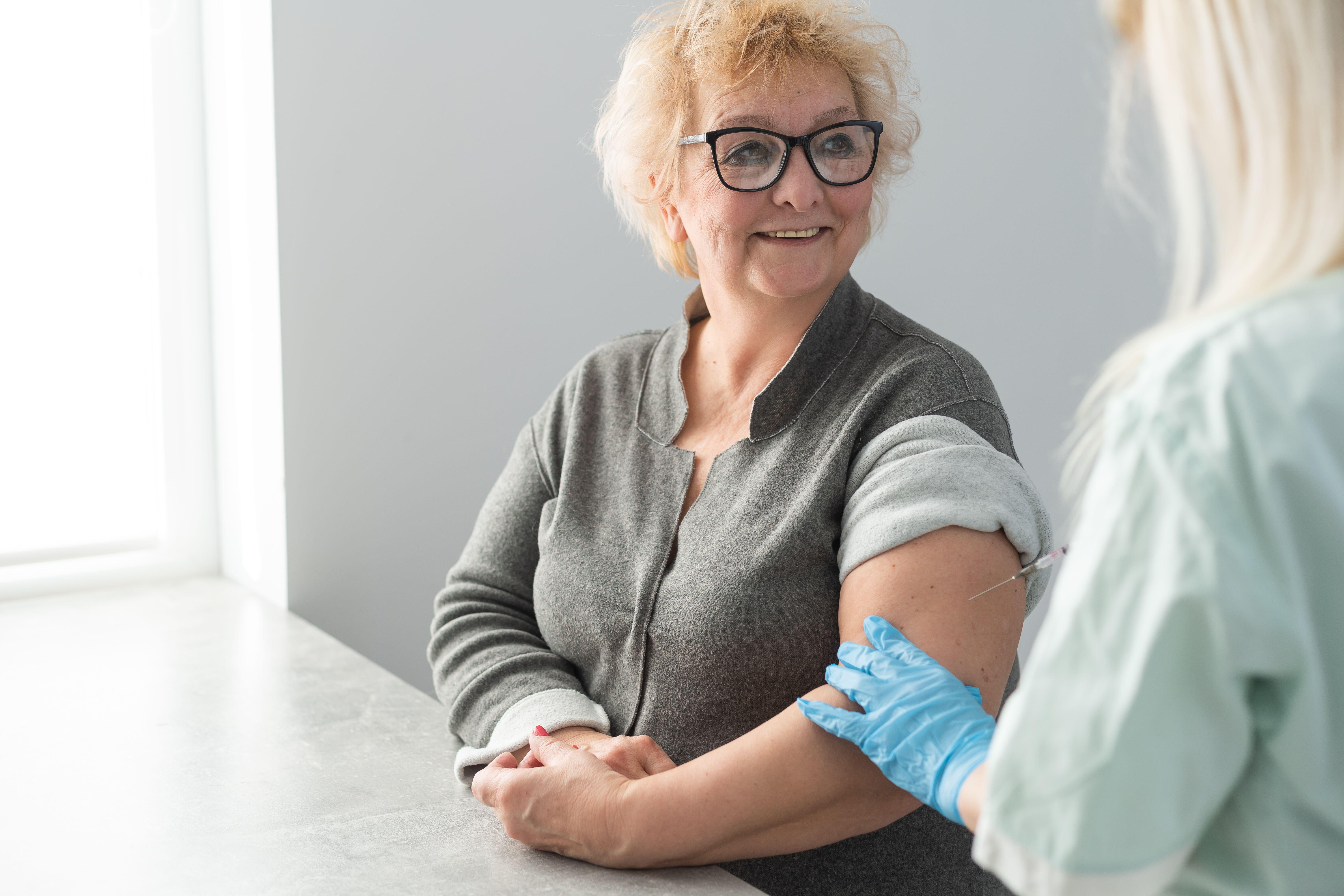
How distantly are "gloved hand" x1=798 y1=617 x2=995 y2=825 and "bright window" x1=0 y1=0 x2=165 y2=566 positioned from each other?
5.32 ft

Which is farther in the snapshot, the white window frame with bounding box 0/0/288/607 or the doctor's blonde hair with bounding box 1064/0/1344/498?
the white window frame with bounding box 0/0/288/607

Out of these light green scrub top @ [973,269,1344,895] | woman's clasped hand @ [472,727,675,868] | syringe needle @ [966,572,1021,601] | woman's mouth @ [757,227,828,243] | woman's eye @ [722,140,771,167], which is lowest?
woman's clasped hand @ [472,727,675,868]

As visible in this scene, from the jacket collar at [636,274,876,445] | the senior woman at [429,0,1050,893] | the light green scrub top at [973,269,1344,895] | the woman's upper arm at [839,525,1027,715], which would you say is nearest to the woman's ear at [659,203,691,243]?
the senior woman at [429,0,1050,893]

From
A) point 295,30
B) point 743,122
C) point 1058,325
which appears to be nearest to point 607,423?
point 743,122

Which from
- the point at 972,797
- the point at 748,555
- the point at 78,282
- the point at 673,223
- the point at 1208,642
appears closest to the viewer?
the point at 1208,642

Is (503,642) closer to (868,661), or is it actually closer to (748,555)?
(748,555)

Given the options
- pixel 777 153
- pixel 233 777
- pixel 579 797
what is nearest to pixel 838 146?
pixel 777 153

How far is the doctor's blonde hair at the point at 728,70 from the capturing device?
4.25ft

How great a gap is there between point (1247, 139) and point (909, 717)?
0.53m

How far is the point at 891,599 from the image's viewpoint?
1024 mm

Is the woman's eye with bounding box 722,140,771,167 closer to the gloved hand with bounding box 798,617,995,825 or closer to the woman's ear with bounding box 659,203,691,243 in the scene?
the woman's ear with bounding box 659,203,691,243

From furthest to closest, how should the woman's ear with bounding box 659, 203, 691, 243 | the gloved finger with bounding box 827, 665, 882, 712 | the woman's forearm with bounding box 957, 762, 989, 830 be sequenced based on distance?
1. the woman's ear with bounding box 659, 203, 691, 243
2. the gloved finger with bounding box 827, 665, 882, 712
3. the woman's forearm with bounding box 957, 762, 989, 830

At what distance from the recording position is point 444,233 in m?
2.04

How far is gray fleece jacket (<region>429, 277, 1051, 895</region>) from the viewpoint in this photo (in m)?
1.11
